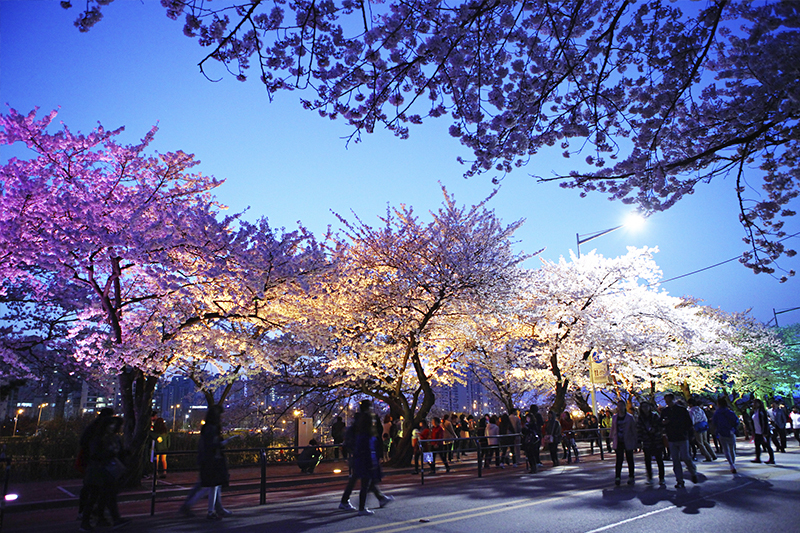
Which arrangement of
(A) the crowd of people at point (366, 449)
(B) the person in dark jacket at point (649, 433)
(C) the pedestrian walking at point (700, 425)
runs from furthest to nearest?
(C) the pedestrian walking at point (700, 425), (B) the person in dark jacket at point (649, 433), (A) the crowd of people at point (366, 449)

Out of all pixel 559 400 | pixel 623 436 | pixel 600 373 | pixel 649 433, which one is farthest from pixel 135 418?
pixel 600 373

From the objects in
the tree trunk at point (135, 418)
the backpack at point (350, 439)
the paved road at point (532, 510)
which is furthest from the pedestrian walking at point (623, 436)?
the tree trunk at point (135, 418)

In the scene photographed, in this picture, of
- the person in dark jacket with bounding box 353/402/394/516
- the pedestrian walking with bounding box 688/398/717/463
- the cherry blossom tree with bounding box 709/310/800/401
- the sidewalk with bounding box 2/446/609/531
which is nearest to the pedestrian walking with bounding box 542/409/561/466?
the pedestrian walking with bounding box 688/398/717/463

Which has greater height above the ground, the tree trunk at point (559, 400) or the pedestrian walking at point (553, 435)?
the tree trunk at point (559, 400)

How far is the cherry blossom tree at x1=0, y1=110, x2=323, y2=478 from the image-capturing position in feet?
41.0

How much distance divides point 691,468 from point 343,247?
1489 cm

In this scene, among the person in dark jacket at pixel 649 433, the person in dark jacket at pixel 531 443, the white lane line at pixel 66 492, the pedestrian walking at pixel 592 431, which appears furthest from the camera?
the pedestrian walking at pixel 592 431

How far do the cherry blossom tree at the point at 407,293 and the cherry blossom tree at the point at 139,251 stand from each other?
3.00 meters

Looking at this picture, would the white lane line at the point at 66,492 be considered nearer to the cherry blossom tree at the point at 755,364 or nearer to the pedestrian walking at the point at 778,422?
the pedestrian walking at the point at 778,422

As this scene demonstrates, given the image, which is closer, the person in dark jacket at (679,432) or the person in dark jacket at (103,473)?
the person in dark jacket at (103,473)

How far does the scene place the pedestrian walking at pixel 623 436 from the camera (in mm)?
9766

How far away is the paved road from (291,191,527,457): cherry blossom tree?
7.86m

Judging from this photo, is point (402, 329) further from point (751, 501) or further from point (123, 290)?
point (751, 501)

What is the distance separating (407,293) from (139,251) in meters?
9.62
